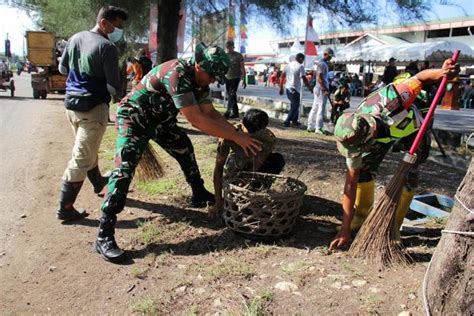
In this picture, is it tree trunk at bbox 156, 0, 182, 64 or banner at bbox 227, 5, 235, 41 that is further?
banner at bbox 227, 5, 235, 41

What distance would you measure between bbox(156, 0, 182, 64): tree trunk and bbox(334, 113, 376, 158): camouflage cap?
5.69 m

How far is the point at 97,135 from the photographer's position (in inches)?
161

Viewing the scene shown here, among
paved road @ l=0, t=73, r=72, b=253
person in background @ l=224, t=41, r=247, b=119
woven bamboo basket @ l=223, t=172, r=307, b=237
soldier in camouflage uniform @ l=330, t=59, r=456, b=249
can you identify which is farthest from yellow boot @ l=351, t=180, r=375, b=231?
person in background @ l=224, t=41, r=247, b=119

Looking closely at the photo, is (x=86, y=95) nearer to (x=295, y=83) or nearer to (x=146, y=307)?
(x=146, y=307)

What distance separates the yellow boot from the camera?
3715 mm

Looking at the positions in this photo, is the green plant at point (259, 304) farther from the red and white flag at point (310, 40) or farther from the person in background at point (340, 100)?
the red and white flag at point (310, 40)

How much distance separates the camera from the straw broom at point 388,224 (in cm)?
310

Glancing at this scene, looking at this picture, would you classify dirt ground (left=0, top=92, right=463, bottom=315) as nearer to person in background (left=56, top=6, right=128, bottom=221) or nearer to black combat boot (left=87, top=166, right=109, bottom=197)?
black combat boot (left=87, top=166, right=109, bottom=197)

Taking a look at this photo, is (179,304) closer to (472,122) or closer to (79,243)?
(79,243)

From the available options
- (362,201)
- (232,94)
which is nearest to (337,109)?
(232,94)

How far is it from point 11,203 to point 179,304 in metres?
2.77

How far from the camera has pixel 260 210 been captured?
3414 mm

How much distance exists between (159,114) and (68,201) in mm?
1236

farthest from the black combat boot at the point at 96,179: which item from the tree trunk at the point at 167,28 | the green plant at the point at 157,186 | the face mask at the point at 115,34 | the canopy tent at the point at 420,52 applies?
the canopy tent at the point at 420,52
